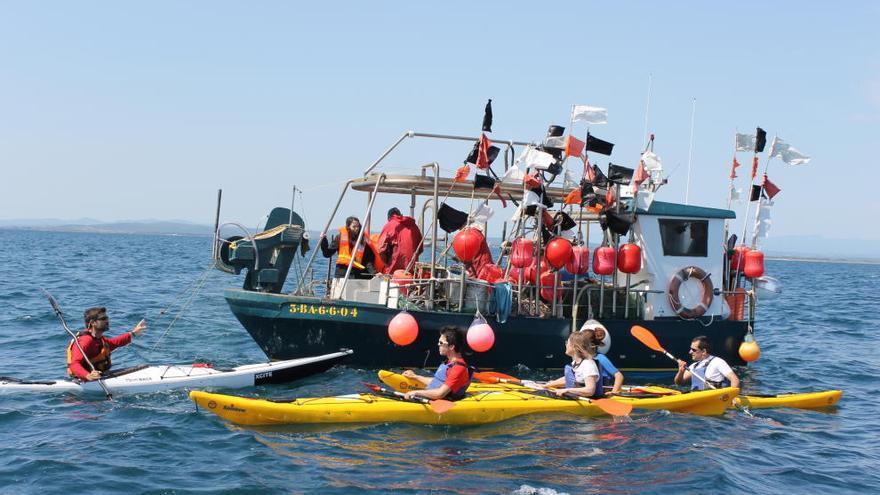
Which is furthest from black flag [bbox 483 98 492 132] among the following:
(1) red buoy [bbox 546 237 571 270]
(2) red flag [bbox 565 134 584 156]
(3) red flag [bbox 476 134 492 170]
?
(1) red buoy [bbox 546 237 571 270]

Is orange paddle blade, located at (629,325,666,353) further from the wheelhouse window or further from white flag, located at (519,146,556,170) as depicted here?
white flag, located at (519,146,556,170)

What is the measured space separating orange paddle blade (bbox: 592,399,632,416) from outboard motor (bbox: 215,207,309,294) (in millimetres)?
6242

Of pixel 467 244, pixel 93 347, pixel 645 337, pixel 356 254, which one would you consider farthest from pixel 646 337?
pixel 93 347

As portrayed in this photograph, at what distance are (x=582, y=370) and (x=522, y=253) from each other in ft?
11.1

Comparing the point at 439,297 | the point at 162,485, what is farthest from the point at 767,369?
the point at 162,485

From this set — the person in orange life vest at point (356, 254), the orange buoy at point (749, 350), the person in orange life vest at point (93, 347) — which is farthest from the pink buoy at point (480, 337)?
the orange buoy at point (749, 350)

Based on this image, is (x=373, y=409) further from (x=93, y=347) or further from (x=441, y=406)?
(x=93, y=347)

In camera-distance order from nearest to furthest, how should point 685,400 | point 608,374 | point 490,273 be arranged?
1. point 608,374
2. point 685,400
3. point 490,273

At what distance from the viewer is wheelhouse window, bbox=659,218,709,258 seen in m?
16.5

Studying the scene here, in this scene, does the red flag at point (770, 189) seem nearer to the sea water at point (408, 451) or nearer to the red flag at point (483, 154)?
the sea water at point (408, 451)

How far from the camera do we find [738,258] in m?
17.3

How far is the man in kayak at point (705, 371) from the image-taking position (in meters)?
13.8

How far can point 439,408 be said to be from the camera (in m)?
11.8

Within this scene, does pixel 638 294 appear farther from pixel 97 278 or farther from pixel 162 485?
pixel 97 278
